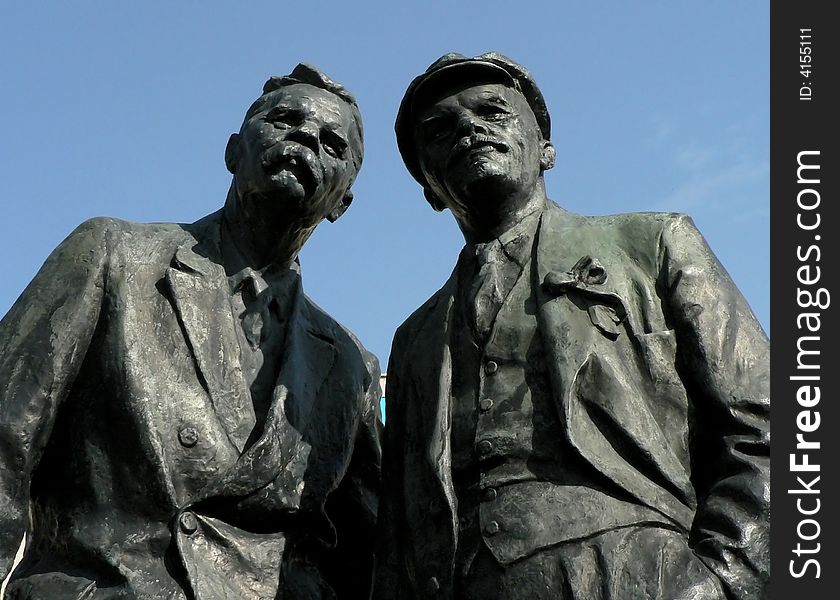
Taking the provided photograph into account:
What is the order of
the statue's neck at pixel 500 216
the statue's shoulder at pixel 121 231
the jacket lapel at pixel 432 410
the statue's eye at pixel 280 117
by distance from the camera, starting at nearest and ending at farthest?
the jacket lapel at pixel 432 410, the statue's neck at pixel 500 216, the statue's shoulder at pixel 121 231, the statue's eye at pixel 280 117

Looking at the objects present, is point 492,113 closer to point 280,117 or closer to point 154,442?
point 280,117

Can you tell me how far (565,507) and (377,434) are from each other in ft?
5.69

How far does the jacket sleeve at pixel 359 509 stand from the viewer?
24.3ft

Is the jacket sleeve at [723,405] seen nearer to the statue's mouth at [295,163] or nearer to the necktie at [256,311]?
the statue's mouth at [295,163]

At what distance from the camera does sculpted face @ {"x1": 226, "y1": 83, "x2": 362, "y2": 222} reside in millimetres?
7445

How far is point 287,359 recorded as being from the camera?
24.0 ft

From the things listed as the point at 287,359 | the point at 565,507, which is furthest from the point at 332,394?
the point at 565,507

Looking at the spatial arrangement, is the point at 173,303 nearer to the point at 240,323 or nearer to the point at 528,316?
the point at 240,323

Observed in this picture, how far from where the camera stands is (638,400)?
6375mm

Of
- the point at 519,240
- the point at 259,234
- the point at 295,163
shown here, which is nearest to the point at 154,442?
the point at 259,234

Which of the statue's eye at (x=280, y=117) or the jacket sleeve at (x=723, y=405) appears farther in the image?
the statue's eye at (x=280, y=117)

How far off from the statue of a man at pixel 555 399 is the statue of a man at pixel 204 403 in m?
0.51

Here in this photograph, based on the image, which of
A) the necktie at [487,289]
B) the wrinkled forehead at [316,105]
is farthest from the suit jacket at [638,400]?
the wrinkled forehead at [316,105]

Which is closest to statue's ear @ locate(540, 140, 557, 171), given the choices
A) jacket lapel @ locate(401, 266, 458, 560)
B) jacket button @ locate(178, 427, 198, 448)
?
jacket lapel @ locate(401, 266, 458, 560)
